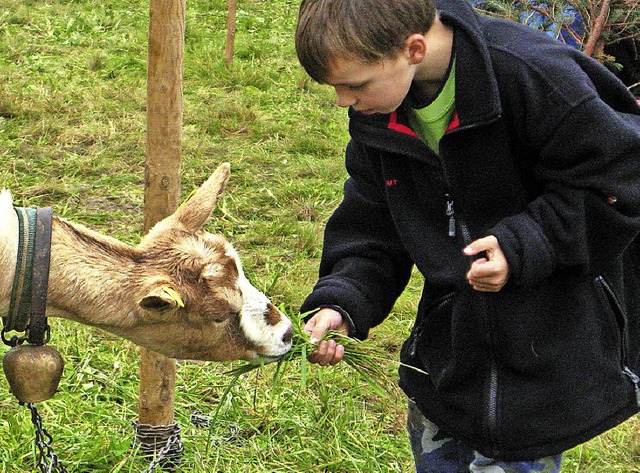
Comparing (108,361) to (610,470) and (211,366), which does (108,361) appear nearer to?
(211,366)

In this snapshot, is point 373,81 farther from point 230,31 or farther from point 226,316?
point 230,31

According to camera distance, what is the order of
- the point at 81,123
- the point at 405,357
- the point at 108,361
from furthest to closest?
the point at 81,123 → the point at 108,361 → the point at 405,357

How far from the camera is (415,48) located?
239cm

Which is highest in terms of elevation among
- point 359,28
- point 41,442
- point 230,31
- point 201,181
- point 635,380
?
point 359,28

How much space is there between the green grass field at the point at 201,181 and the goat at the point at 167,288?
33 cm

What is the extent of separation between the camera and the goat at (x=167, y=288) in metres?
2.58

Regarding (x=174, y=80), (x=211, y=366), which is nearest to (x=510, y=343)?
(x=174, y=80)

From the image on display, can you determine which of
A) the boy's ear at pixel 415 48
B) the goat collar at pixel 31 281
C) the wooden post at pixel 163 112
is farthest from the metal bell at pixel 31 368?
the boy's ear at pixel 415 48

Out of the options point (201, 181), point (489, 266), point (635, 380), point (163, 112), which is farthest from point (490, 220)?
point (201, 181)

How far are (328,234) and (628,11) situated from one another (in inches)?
155

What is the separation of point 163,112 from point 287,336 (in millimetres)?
1011

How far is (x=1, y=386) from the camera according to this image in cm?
412

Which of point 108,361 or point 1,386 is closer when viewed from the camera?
point 1,386

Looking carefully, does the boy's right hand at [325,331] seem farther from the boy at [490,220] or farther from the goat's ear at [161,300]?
the goat's ear at [161,300]
